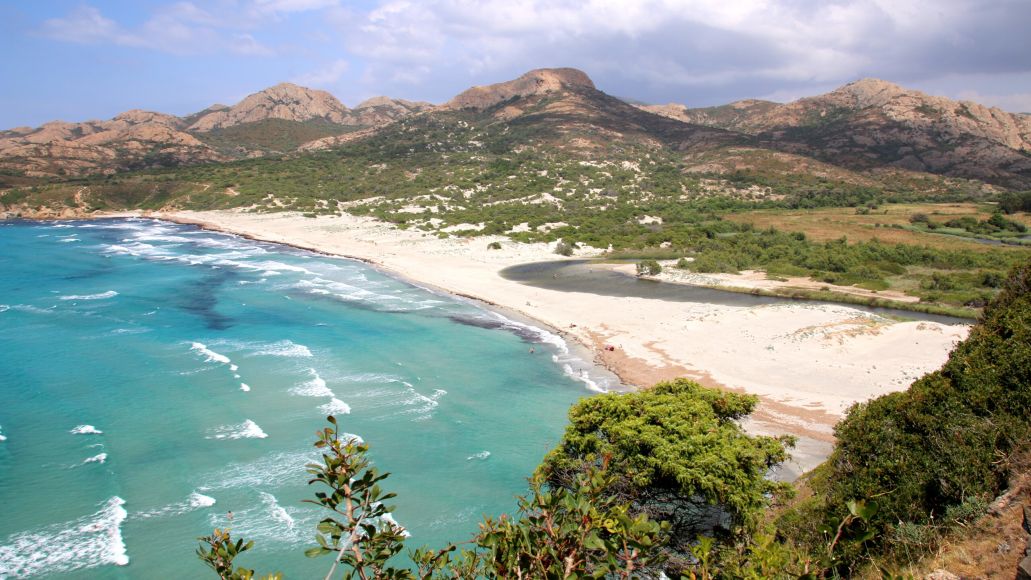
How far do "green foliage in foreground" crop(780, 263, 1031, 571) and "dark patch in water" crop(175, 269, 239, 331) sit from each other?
33.1 metres

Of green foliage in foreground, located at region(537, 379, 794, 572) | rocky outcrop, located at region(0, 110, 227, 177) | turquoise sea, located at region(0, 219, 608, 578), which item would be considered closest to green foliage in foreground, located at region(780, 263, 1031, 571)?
green foliage in foreground, located at region(537, 379, 794, 572)

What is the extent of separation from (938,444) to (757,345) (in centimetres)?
1920

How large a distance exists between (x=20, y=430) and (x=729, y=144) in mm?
134727

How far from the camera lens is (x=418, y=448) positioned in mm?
20094

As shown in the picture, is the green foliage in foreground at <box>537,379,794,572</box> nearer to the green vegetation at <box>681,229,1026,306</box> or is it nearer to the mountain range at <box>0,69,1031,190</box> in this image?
the green vegetation at <box>681,229,1026,306</box>

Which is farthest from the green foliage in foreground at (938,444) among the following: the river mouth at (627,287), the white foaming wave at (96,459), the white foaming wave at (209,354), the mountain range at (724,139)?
the mountain range at (724,139)

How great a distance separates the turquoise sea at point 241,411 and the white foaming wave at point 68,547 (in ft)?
0.16

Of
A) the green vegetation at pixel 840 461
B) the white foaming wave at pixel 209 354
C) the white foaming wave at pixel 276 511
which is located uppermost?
the green vegetation at pixel 840 461

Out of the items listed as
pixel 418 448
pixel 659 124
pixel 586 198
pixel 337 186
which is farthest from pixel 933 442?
pixel 659 124

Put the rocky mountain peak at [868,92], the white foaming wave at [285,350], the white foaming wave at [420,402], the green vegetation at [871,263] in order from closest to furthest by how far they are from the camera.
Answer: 1. the white foaming wave at [420,402]
2. the white foaming wave at [285,350]
3. the green vegetation at [871,263]
4. the rocky mountain peak at [868,92]

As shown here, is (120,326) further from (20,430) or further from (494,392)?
(494,392)

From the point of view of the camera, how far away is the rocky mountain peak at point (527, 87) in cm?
17900

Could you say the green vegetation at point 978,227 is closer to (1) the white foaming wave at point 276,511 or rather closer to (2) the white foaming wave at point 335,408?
(2) the white foaming wave at point 335,408

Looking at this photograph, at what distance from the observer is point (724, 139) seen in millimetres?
136875
